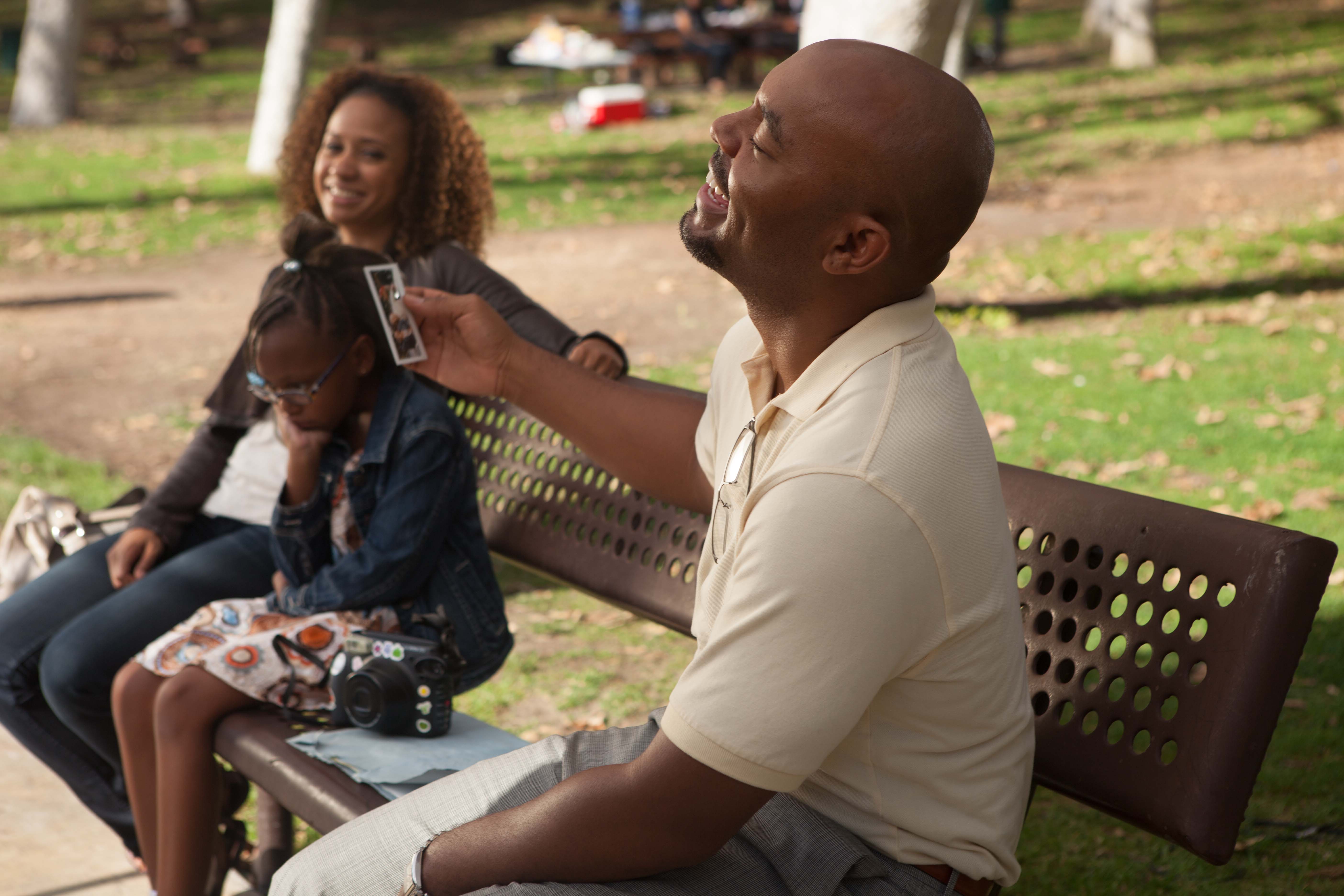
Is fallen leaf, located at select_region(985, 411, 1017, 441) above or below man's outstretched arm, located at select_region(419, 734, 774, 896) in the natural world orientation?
below

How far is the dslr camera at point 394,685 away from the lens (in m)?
2.59

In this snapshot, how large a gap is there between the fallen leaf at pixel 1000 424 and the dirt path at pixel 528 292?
206 centimetres

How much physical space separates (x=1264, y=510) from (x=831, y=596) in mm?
4116

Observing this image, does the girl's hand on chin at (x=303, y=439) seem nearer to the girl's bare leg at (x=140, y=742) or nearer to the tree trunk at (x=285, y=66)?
the girl's bare leg at (x=140, y=742)

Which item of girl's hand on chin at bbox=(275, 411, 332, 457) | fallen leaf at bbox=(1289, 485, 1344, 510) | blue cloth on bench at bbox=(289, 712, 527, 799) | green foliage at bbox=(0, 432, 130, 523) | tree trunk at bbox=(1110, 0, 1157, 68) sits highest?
tree trunk at bbox=(1110, 0, 1157, 68)

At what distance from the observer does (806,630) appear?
5.21ft

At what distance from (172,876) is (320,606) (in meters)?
0.61

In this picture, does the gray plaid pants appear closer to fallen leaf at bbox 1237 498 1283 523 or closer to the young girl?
the young girl

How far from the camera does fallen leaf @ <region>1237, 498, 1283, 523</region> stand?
5.09 m

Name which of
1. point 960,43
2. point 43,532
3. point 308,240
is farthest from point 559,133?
point 308,240

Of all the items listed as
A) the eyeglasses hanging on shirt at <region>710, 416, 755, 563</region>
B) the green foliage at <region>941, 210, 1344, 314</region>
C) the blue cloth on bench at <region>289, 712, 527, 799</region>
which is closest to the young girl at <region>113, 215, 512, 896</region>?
the blue cloth on bench at <region>289, 712, 527, 799</region>

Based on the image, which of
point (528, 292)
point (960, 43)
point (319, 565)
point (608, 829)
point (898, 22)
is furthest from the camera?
point (960, 43)

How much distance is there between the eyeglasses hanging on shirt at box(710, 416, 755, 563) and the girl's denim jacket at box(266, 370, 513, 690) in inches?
40.7

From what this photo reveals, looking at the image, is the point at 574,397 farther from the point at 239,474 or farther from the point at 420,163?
the point at 420,163
